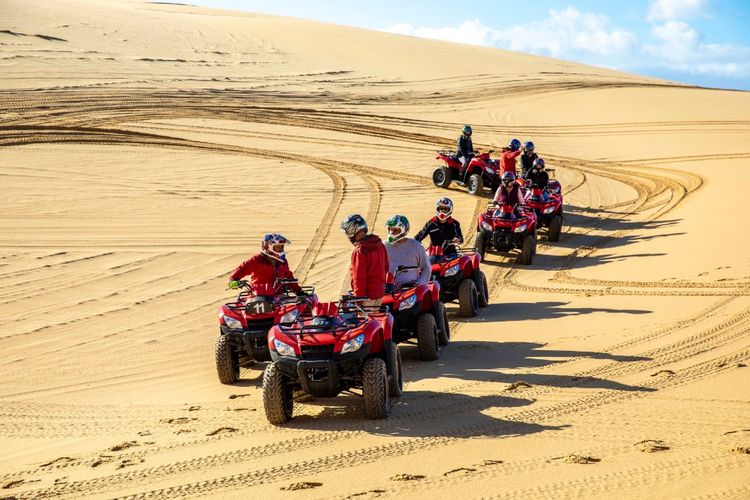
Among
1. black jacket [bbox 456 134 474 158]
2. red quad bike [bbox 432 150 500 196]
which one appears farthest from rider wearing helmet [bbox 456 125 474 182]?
red quad bike [bbox 432 150 500 196]

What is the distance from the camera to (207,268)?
1644 cm

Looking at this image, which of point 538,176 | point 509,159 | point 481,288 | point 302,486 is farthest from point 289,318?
point 509,159

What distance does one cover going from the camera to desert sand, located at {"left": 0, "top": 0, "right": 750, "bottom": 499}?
734cm

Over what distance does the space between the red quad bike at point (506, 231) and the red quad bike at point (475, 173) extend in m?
5.57

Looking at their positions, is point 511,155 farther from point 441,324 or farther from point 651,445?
point 651,445

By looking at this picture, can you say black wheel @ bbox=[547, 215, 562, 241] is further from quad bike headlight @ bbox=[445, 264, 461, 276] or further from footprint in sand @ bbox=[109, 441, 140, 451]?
footprint in sand @ bbox=[109, 441, 140, 451]

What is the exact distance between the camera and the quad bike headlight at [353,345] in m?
8.55

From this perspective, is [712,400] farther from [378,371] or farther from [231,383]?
[231,383]

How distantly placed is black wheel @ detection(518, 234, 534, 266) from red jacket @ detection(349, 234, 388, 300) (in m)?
8.05

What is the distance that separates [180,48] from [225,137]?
66.9 ft

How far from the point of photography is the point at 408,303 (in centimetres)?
1110

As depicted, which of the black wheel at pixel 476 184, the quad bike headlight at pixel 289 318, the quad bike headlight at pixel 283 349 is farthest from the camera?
the black wheel at pixel 476 184

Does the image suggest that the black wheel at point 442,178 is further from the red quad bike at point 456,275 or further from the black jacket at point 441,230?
the red quad bike at point 456,275

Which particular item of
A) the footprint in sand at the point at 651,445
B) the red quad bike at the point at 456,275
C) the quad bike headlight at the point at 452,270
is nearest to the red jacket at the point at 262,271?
the red quad bike at the point at 456,275
